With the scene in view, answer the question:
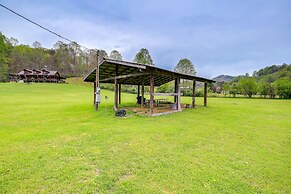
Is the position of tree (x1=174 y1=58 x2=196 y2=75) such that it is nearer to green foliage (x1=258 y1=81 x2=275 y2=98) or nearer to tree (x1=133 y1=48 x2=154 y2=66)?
tree (x1=133 y1=48 x2=154 y2=66)

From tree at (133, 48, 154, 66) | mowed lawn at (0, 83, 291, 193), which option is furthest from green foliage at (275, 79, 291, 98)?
mowed lawn at (0, 83, 291, 193)

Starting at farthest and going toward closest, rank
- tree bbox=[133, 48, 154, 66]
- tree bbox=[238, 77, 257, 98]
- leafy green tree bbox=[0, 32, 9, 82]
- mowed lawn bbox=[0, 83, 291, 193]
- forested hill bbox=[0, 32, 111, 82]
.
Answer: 1. forested hill bbox=[0, 32, 111, 82]
2. tree bbox=[133, 48, 154, 66]
3. leafy green tree bbox=[0, 32, 9, 82]
4. tree bbox=[238, 77, 257, 98]
5. mowed lawn bbox=[0, 83, 291, 193]

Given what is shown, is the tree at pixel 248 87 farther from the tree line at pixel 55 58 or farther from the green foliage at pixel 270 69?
the green foliage at pixel 270 69

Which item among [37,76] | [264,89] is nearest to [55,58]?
[37,76]

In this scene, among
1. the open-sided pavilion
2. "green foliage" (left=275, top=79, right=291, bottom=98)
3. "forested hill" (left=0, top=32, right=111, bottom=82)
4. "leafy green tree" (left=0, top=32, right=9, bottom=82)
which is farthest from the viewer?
"forested hill" (left=0, top=32, right=111, bottom=82)

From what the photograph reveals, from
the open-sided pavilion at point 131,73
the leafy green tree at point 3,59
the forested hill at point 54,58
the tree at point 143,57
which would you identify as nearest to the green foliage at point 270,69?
the tree at point 143,57

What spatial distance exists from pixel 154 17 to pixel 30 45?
205 feet

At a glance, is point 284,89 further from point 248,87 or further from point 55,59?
point 55,59

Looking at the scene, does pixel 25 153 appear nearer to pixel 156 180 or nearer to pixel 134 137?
pixel 134 137

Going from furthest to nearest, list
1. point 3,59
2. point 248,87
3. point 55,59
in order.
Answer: point 55,59
point 3,59
point 248,87

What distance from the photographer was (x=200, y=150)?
4.25 metres

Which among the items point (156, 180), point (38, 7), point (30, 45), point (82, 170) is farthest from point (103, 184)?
point (30, 45)

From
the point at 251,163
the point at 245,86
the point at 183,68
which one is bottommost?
the point at 251,163

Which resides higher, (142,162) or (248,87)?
(248,87)
